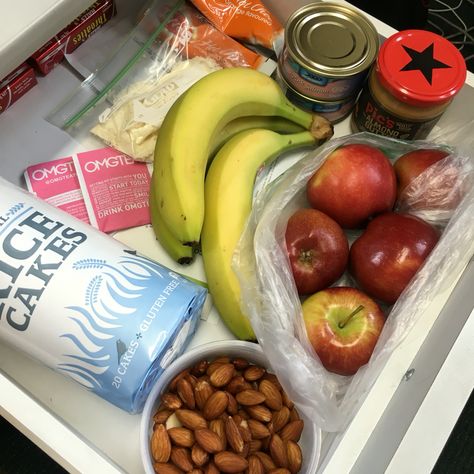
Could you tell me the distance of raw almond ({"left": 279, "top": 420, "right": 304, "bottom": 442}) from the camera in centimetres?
60

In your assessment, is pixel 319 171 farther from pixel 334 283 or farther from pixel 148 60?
pixel 148 60

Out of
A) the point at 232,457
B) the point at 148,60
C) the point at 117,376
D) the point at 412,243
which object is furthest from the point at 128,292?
the point at 148,60

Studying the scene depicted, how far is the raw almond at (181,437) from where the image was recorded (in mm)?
590

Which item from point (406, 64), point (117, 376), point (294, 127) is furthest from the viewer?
point (294, 127)

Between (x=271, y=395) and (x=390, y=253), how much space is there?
0.67 ft

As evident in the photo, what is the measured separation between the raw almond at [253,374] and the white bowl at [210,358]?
0.01 metres

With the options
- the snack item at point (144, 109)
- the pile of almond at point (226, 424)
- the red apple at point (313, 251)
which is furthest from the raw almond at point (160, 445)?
the snack item at point (144, 109)

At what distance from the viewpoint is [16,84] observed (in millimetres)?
723

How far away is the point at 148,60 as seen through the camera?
0.81 m

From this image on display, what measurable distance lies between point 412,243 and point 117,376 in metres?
0.34

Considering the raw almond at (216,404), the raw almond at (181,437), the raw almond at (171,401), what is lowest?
the raw almond at (181,437)

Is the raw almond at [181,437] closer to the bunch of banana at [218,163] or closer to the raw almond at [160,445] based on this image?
the raw almond at [160,445]

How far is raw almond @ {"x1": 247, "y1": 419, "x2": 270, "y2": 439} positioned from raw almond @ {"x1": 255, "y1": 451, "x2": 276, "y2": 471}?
0.06 feet

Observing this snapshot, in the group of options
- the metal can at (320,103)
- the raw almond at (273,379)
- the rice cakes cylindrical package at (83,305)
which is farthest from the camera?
the metal can at (320,103)
